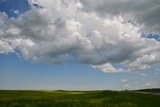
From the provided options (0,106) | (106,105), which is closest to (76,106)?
(106,105)

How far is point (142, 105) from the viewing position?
1997 inches

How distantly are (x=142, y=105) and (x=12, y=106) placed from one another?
20819mm

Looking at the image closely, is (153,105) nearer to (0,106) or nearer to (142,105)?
(142,105)

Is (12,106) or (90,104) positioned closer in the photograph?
(12,106)

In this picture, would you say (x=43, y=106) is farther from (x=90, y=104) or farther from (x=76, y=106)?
(x=90, y=104)

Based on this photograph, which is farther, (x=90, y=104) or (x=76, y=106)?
(x=90, y=104)

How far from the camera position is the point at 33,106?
47.9 m

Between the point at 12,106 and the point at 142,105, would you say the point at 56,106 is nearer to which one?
the point at 12,106

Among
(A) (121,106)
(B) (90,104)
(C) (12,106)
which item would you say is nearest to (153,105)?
(A) (121,106)

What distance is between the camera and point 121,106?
49344 millimetres

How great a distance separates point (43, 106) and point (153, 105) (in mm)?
18040

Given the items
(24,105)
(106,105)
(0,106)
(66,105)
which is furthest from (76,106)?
(0,106)

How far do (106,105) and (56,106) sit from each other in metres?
8.10

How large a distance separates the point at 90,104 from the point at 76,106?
4067mm
